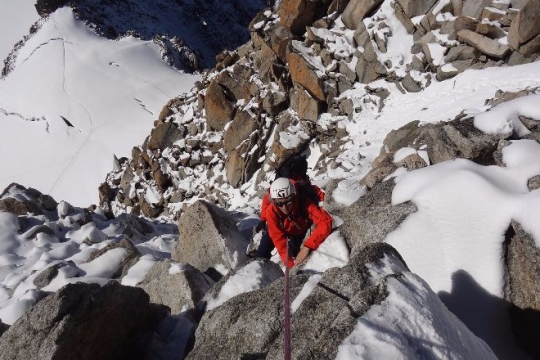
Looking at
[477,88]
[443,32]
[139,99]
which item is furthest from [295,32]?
[139,99]

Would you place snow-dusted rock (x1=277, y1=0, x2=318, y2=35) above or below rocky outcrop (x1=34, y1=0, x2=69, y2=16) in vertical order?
below

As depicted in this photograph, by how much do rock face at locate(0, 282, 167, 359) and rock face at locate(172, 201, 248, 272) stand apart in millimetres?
2533

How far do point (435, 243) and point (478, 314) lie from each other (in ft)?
2.11

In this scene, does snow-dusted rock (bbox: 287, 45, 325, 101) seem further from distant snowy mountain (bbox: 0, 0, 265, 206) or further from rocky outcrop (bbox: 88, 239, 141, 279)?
distant snowy mountain (bbox: 0, 0, 265, 206)

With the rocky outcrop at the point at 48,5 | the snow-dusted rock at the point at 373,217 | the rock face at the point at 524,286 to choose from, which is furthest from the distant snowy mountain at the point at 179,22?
the rock face at the point at 524,286

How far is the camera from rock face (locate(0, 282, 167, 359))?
301cm

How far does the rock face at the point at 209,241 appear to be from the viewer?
6.02 m

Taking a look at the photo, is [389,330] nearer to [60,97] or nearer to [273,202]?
[273,202]

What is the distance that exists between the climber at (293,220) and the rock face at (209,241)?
38.3 inches

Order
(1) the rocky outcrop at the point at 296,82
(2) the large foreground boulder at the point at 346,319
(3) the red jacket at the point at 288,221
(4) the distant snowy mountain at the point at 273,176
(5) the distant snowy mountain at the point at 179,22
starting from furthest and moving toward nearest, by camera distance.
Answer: (5) the distant snowy mountain at the point at 179,22 < (1) the rocky outcrop at the point at 296,82 < (3) the red jacket at the point at 288,221 < (4) the distant snowy mountain at the point at 273,176 < (2) the large foreground boulder at the point at 346,319

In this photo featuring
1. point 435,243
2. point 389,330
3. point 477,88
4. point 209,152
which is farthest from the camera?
point 209,152

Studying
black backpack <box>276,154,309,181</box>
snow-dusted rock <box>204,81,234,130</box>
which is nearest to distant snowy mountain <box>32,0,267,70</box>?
snow-dusted rock <box>204,81,234,130</box>

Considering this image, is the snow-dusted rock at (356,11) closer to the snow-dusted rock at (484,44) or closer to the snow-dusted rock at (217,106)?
the snow-dusted rock at (484,44)

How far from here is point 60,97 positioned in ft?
71.9
